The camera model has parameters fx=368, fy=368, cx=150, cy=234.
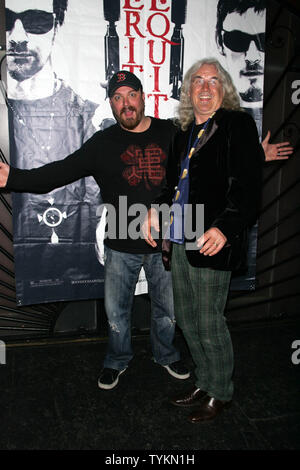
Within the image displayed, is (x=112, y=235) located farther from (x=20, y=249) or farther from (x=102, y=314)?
(x=102, y=314)

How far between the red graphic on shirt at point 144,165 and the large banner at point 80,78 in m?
0.18

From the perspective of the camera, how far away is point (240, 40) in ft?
9.12

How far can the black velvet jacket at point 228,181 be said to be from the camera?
5.77 ft

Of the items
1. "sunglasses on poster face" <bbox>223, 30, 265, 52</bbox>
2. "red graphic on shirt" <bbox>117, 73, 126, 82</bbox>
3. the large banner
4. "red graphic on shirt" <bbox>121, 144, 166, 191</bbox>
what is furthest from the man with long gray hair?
"sunglasses on poster face" <bbox>223, 30, 265, 52</bbox>

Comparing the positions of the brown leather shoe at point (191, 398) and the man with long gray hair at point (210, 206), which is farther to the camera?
the brown leather shoe at point (191, 398)

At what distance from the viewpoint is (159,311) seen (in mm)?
2561

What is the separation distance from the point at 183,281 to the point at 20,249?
1279 mm

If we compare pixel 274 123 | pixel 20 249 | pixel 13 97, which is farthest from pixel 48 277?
pixel 274 123

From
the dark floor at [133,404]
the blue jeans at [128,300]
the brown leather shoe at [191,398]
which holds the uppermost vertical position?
the blue jeans at [128,300]

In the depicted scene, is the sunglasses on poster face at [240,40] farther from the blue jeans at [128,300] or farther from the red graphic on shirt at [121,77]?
the blue jeans at [128,300]

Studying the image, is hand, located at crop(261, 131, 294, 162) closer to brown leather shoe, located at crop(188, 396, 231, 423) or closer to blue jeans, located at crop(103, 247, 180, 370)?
blue jeans, located at crop(103, 247, 180, 370)

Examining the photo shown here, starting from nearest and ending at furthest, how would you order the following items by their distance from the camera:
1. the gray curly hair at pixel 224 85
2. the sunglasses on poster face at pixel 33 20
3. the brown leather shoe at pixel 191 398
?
1. the gray curly hair at pixel 224 85
2. the brown leather shoe at pixel 191 398
3. the sunglasses on poster face at pixel 33 20

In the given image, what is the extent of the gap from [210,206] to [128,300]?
987 mm

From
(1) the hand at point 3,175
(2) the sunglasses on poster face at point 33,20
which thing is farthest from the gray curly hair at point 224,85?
(1) the hand at point 3,175
